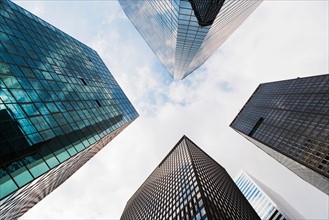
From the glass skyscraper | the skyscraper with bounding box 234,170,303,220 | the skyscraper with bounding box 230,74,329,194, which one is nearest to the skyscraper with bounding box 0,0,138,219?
the skyscraper with bounding box 230,74,329,194

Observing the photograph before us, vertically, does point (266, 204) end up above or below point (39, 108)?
below

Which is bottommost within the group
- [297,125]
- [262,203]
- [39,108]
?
[262,203]

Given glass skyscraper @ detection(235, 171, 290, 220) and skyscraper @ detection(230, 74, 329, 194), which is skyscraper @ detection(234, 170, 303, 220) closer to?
glass skyscraper @ detection(235, 171, 290, 220)

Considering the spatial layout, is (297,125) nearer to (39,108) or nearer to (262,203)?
(262,203)

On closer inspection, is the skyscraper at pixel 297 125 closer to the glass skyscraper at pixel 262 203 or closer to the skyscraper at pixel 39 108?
the glass skyscraper at pixel 262 203

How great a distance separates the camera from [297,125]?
326 ft

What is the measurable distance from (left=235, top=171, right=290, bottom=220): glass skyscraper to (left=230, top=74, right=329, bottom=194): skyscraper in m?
26.0

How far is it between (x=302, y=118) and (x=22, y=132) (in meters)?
109

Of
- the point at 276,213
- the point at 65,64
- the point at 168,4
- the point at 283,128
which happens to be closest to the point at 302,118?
the point at 283,128

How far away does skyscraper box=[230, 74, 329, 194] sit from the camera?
8275cm

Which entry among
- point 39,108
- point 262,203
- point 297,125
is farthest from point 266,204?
point 39,108

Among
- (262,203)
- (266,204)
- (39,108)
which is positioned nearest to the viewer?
(39,108)

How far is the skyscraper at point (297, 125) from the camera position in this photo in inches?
3258

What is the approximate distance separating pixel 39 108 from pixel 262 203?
483 ft
